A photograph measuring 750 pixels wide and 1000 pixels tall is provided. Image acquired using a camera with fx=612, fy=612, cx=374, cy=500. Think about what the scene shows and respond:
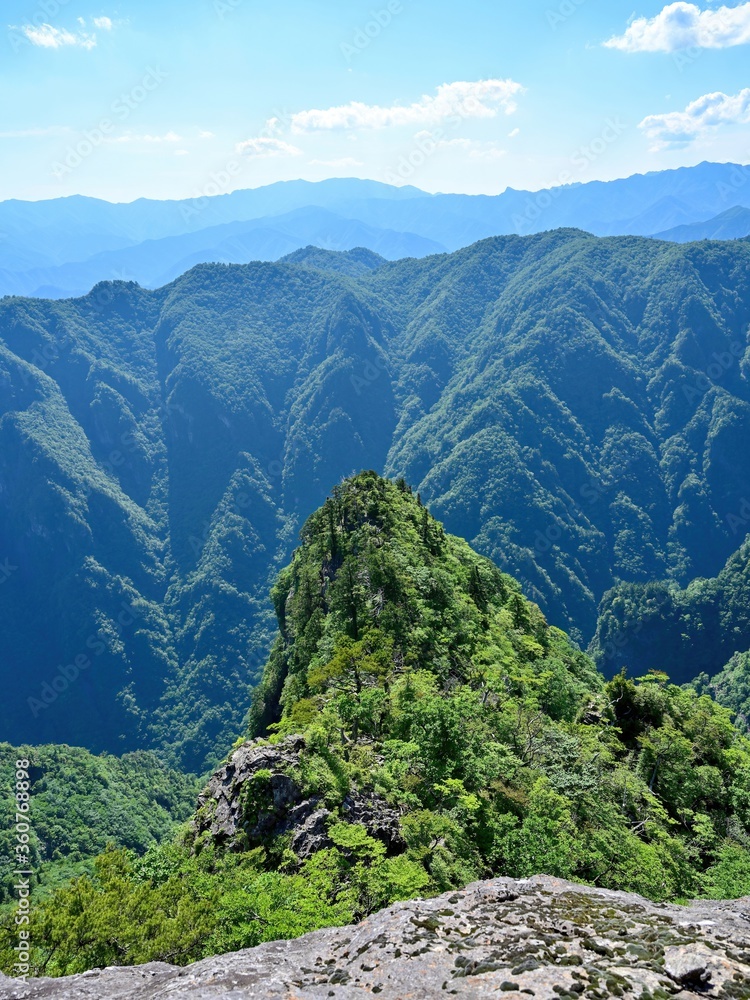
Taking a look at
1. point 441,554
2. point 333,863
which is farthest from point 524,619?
point 333,863

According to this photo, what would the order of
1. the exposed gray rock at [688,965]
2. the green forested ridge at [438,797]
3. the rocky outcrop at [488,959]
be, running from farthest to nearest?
1. the green forested ridge at [438,797]
2. the rocky outcrop at [488,959]
3. the exposed gray rock at [688,965]

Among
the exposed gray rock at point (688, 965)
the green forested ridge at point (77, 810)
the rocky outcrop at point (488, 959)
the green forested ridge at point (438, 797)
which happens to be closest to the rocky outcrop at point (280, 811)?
the green forested ridge at point (438, 797)

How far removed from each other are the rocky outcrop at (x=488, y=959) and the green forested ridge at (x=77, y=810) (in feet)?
295

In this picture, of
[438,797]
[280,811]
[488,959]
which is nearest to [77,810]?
[280,811]

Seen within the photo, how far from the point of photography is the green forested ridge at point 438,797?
1784 centimetres

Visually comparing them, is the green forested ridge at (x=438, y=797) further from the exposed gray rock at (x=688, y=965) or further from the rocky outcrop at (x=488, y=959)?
the exposed gray rock at (x=688, y=965)

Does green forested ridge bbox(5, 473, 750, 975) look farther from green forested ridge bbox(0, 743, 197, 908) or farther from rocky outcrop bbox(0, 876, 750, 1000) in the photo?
green forested ridge bbox(0, 743, 197, 908)

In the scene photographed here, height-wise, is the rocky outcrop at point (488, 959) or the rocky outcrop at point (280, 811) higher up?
the rocky outcrop at point (280, 811)

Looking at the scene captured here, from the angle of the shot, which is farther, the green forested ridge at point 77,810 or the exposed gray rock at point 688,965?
the green forested ridge at point 77,810

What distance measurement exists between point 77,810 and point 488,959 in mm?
135244

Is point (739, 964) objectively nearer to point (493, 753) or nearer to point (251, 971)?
point (251, 971)

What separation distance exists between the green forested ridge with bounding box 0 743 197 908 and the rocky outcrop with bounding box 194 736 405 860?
79213 mm

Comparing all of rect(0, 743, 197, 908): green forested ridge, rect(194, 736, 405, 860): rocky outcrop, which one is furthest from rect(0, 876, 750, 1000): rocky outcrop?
rect(0, 743, 197, 908): green forested ridge

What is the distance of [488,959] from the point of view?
12.9 metres
